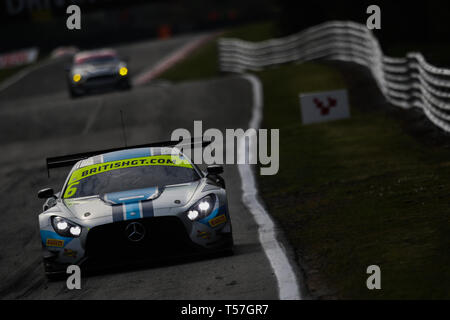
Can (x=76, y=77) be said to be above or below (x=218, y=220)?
above

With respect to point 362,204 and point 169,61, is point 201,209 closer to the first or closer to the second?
point 362,204

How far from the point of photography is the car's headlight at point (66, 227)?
33.4 feet

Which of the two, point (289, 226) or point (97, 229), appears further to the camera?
point (289, 226)

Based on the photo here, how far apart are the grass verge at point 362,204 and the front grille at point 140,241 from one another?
122 cm

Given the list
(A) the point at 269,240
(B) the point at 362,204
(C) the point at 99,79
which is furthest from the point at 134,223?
(C) the point at 99,79

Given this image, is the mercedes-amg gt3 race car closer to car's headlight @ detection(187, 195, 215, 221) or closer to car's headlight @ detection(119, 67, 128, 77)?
car's headlight @ detection(187, 195, 215, 221)

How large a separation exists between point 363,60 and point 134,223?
2187 centimetres

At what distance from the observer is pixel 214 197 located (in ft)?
34.6

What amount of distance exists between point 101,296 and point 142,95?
72.3 ft

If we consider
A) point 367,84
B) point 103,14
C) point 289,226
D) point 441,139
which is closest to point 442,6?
point 367,84

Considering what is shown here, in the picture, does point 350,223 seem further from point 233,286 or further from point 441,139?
point 441,139

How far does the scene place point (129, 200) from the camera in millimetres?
10344

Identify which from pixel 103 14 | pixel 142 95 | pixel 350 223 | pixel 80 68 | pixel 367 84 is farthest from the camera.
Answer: pixel 103 14

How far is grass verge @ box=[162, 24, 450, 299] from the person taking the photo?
859 centimetres
